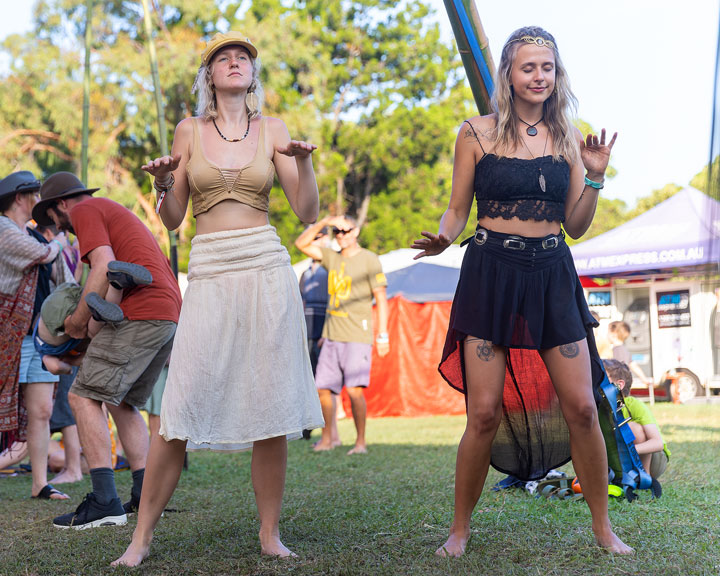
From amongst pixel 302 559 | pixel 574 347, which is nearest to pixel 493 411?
pixel 574 347

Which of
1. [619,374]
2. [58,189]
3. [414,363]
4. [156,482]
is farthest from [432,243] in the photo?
[414,363]

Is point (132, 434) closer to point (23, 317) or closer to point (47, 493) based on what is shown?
point (47, 493)

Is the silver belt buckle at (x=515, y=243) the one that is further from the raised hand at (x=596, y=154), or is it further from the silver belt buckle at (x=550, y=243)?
the raised hand at (x=596, y=154)

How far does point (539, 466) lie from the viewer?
3822 millimetres

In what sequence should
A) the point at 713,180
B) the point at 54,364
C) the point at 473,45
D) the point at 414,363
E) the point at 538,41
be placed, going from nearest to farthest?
the point at 713,180, the point at 538,41, the point at 473,45, the point at 54,364, the point at 414,363

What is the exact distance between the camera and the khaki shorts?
427cm

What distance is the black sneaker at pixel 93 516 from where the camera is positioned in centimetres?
423

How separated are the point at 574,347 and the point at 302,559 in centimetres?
139

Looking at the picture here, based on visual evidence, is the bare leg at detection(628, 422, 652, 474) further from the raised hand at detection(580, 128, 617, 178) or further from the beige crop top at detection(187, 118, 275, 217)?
the beige crop top at detection(187, 118, 275, 217)

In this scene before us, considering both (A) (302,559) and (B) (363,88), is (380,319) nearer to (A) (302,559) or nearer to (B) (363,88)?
(A) (302,559)

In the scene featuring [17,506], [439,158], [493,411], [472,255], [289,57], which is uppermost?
[289,57]

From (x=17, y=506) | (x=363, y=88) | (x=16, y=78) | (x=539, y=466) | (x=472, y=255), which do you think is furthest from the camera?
(x=363, y=88)

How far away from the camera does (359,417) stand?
786 cm

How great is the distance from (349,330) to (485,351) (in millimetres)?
4841
